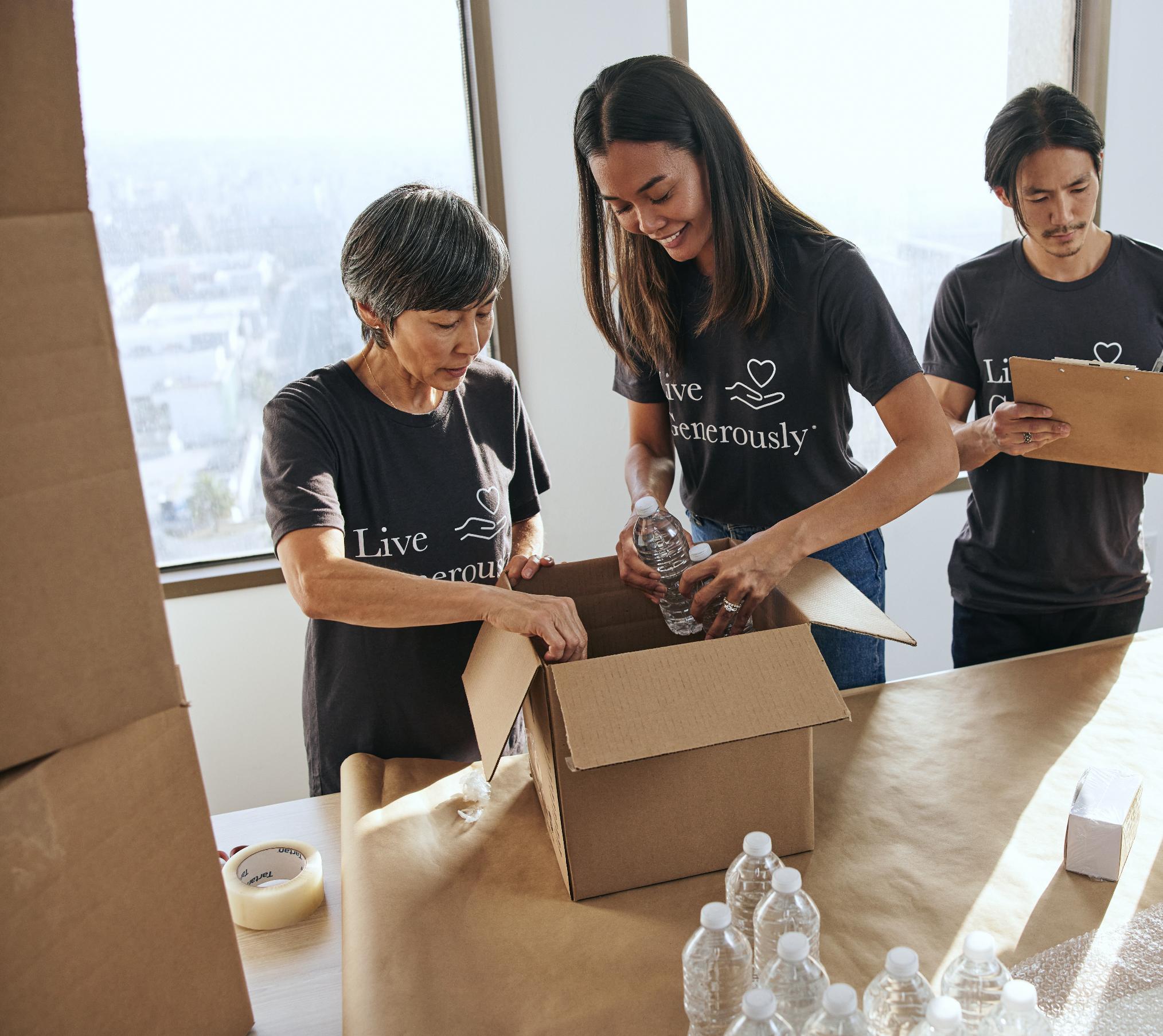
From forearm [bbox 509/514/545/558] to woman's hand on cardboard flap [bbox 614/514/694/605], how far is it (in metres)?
0.28

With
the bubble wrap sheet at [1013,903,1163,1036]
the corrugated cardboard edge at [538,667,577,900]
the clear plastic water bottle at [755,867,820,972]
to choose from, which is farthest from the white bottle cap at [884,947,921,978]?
the corrugated cardboard edge at [538,667,577,900]

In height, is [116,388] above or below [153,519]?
above

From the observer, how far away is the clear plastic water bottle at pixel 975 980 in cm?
76

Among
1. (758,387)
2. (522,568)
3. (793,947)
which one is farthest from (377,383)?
(793,947)

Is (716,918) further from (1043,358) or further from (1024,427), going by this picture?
(1043,358)

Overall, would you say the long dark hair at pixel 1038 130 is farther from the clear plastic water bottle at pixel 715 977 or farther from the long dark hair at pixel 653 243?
the clear plastic water bottle at pixel 715 977

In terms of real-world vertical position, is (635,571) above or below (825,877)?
above

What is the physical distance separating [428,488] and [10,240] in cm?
87

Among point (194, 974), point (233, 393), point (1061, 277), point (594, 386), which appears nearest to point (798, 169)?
point (594, 386)

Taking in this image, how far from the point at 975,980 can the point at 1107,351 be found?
1.35m

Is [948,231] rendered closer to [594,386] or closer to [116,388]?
[594,386]

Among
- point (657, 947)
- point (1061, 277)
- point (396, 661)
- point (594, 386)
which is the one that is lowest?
point (657, 947)

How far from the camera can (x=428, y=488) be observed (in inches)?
59.4

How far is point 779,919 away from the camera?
0.86 metres
